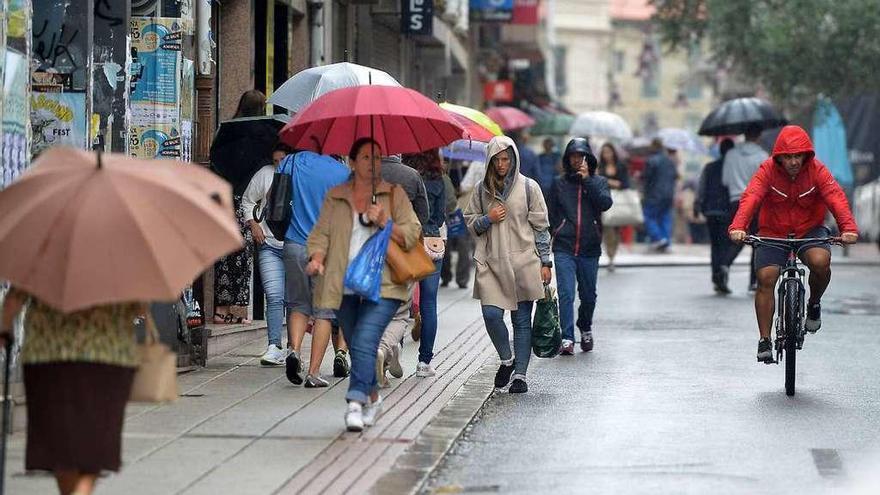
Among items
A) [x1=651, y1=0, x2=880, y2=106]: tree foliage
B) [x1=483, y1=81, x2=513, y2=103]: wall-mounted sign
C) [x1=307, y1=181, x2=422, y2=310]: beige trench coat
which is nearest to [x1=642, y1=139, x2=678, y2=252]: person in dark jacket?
[x1=651, y1=0, x2=880, y2=106]: tree foliage

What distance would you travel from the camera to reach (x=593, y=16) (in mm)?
102562

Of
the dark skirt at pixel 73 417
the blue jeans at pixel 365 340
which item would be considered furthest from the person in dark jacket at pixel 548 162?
the dark skirt at pixel 73 417

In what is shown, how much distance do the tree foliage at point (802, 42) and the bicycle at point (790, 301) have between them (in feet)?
71.5

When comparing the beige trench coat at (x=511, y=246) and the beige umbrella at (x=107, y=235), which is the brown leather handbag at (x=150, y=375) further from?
the beige trench coat at (x=511, y=246)

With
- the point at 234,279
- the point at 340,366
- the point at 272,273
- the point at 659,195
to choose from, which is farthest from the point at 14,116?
the point at 659,195

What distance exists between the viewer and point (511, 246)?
40.2 feet

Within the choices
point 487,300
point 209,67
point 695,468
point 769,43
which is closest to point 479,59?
point 769,43


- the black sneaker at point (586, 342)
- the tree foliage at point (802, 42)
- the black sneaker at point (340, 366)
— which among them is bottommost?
the black sneaker at point (586, 342)

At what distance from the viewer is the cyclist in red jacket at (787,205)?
500 inches

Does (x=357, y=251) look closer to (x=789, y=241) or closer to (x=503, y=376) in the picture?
(x=503, y=376)

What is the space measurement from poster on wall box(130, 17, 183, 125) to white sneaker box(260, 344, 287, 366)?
175cm

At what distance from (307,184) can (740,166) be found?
9979mm

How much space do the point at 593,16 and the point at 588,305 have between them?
8852cm

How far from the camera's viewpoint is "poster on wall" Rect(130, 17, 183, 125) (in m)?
13.6
